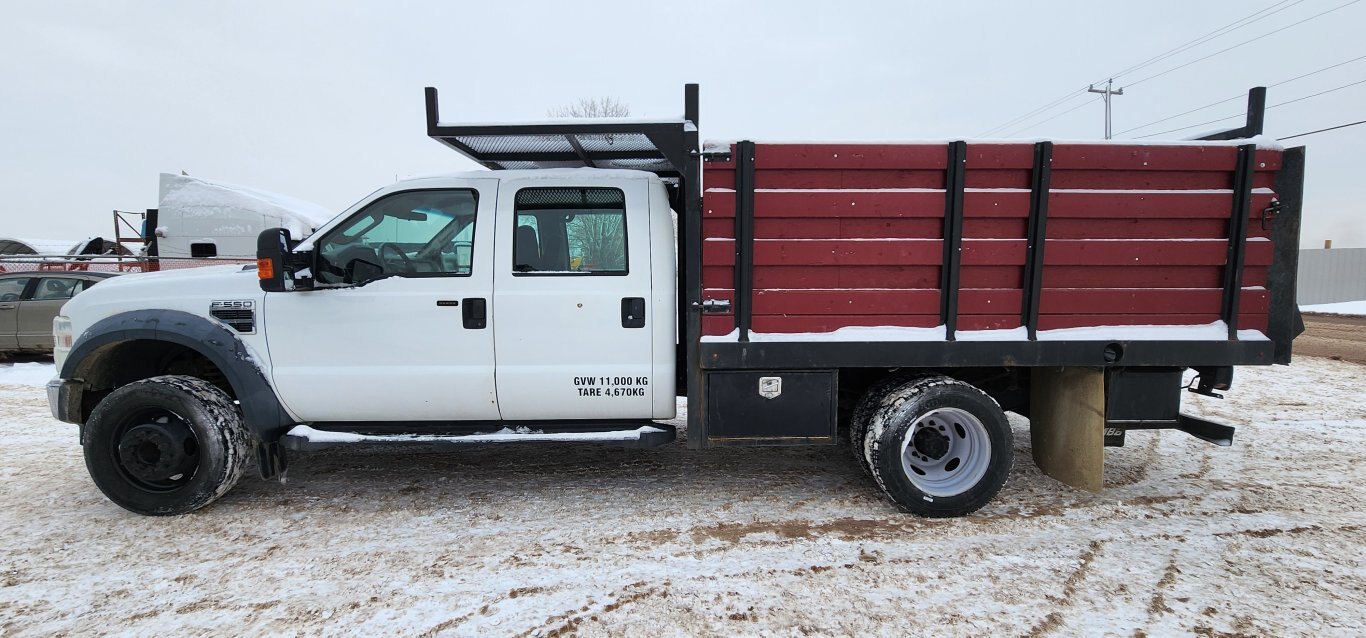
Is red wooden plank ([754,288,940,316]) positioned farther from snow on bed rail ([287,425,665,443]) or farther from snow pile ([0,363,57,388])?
snow pile ([0,363,57,388])

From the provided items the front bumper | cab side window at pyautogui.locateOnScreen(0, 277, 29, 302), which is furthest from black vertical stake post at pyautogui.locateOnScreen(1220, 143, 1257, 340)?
cab side window at pyautogui.locateOnScreen(0, 277, 29, 302)

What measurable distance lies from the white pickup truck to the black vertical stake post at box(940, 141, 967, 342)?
0.01 m

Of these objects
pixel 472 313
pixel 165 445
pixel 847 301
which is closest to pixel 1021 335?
pixel 847 301

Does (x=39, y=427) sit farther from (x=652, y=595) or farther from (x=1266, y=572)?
(x=1266, y=572)

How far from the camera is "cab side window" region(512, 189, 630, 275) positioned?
12.3ft

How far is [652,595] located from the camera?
2869 mm

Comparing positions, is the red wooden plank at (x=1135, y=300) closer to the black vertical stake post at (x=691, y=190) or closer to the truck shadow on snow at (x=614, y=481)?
the truck shadow on snow at (x=614, y=481)

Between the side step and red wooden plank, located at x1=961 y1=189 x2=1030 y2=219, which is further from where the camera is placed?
the side step

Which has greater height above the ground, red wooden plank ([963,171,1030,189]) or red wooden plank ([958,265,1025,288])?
red wooden plank ([963,171,1030,189])

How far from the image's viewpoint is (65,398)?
378cm

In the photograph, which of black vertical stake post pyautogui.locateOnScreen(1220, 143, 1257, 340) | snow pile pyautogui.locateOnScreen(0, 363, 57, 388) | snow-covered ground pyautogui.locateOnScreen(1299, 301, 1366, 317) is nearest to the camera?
black vertical stake post pyautogui.locateOnScreen(1220, 143, 1257, 340)

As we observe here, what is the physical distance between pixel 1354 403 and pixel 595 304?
8.27 m

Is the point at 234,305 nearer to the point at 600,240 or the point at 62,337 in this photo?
the point at 62,337

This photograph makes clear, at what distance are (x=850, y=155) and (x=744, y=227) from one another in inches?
27.4
